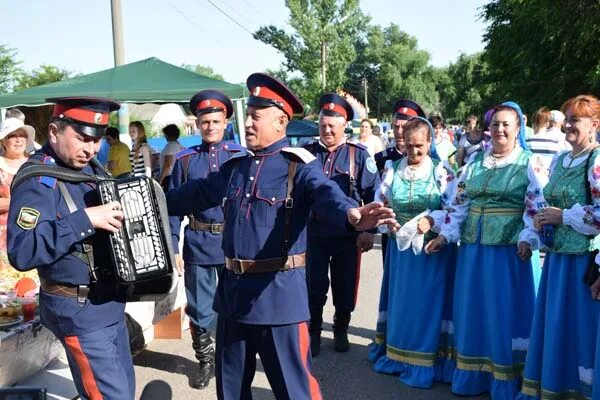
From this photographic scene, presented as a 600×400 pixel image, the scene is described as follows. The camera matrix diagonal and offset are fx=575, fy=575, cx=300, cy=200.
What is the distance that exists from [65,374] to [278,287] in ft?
6.91

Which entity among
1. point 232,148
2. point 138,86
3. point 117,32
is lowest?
point 232,148

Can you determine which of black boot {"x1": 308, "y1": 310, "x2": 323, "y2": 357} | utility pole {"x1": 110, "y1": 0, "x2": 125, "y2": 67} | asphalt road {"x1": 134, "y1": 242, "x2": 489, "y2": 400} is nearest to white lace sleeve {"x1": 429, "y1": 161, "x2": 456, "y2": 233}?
asphalt road {"x1": 134, "y1": 242, "x2": 489, "y2": 400}

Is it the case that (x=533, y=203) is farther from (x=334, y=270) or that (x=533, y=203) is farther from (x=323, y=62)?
(x=323, y=62)

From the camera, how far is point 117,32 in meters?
11.8

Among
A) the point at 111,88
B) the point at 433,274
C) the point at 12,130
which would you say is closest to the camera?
the point at 433,274

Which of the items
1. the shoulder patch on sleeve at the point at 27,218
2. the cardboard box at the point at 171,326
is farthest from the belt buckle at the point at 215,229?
the shoulder patch on sleeve at the point at 27,218

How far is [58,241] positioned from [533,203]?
9.25 feet

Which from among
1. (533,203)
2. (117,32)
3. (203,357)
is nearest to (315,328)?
(203,357)

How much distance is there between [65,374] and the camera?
402 cm

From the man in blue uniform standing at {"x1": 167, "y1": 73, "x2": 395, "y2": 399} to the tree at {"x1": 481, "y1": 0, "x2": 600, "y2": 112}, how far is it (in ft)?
51.3

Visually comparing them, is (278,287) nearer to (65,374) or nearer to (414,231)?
Answer: (414,231)

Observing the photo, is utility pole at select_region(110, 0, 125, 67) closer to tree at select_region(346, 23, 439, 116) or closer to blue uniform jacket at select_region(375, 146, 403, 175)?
blue uniform jacket at select_region(375, 146, 403, 175)

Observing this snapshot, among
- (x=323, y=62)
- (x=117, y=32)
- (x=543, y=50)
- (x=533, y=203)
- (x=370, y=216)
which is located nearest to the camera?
(x=370, y=216)

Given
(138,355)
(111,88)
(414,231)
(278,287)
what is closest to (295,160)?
(278,287)
